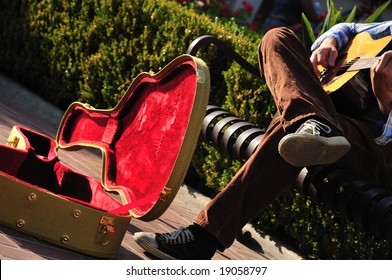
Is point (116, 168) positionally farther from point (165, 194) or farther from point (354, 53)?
point (354, 53)

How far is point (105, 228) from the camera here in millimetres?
3133

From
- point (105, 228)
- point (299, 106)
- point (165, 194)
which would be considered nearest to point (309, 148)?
point (299, 106)

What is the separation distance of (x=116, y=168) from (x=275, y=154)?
77cm

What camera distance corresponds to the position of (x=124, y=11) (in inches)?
233

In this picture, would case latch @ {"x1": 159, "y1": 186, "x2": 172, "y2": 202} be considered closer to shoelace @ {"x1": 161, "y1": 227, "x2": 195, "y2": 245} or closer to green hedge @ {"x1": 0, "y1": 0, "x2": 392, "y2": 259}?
shoelace @ {"x1": 161, "y1": 227, "x2": 195, "y2": 245}

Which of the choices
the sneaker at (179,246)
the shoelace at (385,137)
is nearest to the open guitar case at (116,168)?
the sneaker at (179,246)

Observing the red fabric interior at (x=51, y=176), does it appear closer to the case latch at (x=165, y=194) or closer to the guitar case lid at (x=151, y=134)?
the guitar case lid at (x=151, y=134)

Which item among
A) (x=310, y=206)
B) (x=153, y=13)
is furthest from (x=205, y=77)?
(x=153, y=13)

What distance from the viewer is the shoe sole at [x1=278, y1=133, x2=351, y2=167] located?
3020 millimetres

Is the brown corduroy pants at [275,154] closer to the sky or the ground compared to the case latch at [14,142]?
closer to the sky

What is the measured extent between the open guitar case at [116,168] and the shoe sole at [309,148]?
335 millimetres

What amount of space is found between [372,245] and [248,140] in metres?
0.86

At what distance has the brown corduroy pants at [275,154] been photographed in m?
3.19
